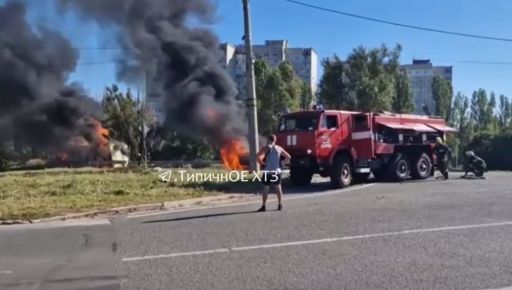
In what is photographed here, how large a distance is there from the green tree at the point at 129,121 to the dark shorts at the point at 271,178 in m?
29.1

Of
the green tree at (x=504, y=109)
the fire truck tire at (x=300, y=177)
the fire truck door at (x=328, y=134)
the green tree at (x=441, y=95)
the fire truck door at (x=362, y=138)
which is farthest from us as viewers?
the green tree at (x=504, y=109)

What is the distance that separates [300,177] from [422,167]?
16.3 feet

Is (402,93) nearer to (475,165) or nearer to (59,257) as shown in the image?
(475,165)

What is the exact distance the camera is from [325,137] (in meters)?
17.5

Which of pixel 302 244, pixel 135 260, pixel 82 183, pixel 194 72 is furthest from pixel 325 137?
pixel 194 72

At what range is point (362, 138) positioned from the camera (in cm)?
1870

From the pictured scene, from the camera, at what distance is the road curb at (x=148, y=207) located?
459 inches

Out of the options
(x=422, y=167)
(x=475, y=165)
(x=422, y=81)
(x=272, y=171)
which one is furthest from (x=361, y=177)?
(x=422, y=81)

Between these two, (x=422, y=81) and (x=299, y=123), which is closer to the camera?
(x=299, y=123)

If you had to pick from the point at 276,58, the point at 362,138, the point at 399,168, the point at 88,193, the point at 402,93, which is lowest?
the point at 88,193

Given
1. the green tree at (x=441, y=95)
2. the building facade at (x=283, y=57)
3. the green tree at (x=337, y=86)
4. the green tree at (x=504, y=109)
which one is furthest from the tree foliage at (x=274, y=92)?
the green tree at (x=504, y=109)

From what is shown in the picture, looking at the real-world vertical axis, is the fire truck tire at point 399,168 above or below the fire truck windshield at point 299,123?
below

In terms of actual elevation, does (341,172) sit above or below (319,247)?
above

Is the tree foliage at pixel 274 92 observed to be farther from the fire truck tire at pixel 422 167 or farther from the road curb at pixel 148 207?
the road curb at pixel 148 207
